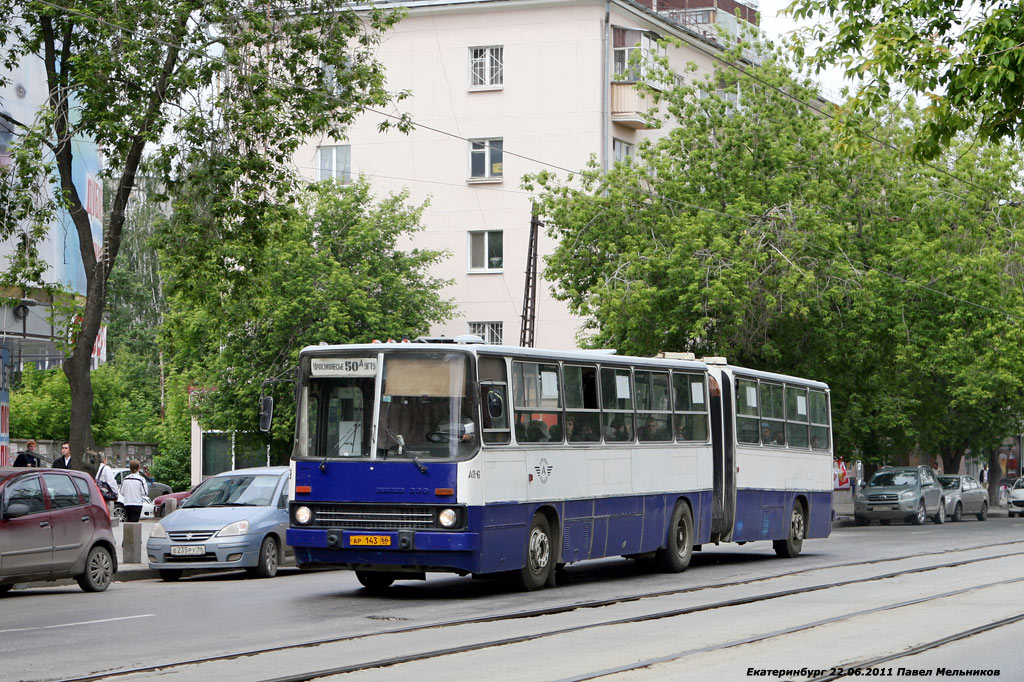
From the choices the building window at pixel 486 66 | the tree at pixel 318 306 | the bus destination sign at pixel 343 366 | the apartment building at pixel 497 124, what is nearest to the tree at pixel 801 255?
the tree at pixel 318 306

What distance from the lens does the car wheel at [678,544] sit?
844 inches

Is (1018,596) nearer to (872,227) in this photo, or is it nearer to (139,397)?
(872,227)

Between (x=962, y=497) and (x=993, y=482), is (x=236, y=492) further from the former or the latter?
(x=993, y=482)

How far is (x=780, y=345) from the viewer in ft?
131

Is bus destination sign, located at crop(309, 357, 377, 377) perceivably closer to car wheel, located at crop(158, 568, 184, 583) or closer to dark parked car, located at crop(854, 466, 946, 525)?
car wheel, located at crop(158, 568, 184, 583)

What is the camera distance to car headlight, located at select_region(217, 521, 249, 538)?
69.9 feet

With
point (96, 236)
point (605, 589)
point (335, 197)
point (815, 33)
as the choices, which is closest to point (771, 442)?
point (605, 589)

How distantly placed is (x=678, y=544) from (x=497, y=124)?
104ft

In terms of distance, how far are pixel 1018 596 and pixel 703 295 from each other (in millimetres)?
20930

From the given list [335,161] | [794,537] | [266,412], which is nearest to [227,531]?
[266,412]

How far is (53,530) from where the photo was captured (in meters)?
18.0

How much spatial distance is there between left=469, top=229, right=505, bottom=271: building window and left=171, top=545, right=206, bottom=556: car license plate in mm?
31267

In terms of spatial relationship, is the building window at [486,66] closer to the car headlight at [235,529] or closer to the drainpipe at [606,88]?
the drainpipe at [606,88]

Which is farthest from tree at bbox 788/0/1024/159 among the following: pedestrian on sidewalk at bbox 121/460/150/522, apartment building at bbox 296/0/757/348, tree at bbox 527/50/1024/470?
apartment building at bbox 296/0/757/348
